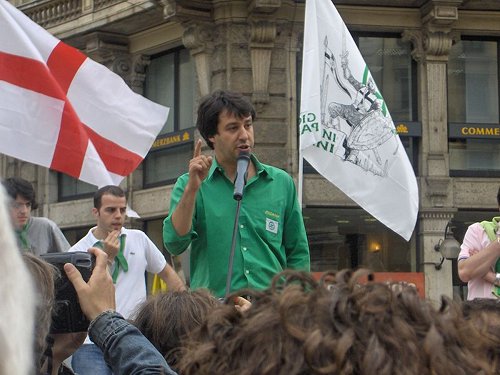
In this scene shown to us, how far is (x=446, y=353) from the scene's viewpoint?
4.43 feet

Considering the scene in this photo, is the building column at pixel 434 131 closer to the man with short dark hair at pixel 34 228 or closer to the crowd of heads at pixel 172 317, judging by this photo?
the man with short dark hair at pixel 34 228

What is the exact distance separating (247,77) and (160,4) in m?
2.10

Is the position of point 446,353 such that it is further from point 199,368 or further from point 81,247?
point 81,247

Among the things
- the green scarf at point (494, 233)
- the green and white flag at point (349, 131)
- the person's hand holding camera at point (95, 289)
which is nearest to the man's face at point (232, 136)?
the green scarf at point (494, 233)

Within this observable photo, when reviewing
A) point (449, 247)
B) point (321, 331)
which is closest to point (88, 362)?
point (321, 331)

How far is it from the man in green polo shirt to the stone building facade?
1162 centimetres

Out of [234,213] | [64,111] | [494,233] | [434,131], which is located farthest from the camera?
[434,131]

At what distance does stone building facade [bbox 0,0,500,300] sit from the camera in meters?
16.8

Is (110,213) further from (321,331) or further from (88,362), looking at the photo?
(321,331)

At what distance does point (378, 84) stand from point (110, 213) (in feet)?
36.7

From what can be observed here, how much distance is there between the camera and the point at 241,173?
15.0ft

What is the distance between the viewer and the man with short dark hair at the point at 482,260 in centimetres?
582

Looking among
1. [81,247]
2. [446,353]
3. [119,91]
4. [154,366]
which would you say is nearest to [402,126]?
[119,91]

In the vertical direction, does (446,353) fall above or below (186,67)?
below
